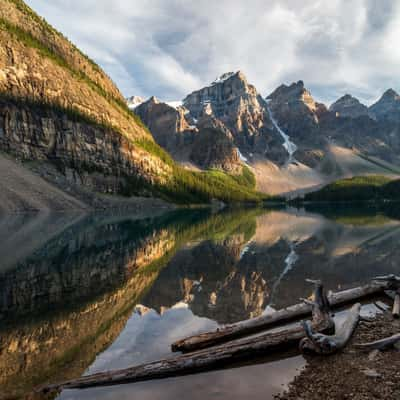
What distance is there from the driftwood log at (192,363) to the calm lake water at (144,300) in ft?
0.92

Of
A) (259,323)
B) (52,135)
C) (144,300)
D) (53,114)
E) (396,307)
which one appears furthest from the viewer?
(53,114)

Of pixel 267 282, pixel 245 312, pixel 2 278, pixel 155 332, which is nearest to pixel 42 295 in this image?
pixel 2 278

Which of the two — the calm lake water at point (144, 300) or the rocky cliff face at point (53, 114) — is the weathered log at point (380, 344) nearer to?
the calm lake water at point (144, 300)

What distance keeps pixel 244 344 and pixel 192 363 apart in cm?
195

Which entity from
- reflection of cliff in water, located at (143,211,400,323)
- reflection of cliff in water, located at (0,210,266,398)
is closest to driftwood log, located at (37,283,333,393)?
reflection of cliff in water, located at (0,210,266,398)

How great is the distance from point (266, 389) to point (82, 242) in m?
37.6

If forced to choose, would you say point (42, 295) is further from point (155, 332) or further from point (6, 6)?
point (6, 6)

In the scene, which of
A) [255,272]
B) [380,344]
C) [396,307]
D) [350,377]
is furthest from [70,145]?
[350,377]

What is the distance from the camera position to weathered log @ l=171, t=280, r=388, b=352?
11.6 m

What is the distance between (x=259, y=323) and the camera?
13273mm

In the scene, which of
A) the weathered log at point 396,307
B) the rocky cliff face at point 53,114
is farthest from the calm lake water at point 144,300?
the rocky cliff face at point 53,114

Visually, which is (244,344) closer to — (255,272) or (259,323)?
(259,323)

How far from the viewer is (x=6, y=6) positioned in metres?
170

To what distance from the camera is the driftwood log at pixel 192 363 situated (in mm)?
9227
